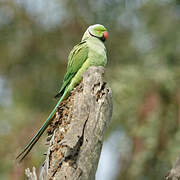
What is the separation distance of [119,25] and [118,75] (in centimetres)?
183

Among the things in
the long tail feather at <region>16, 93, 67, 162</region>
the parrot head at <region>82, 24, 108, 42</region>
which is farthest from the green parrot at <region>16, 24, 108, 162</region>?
the long tail feather at <region>16, 93, 67, 162</region>

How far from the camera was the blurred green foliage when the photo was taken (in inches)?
308

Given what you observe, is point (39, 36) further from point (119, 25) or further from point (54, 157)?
point (54, 157)

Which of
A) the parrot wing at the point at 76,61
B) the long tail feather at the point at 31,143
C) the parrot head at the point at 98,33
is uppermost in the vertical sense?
the parrot head at the point at 98,33

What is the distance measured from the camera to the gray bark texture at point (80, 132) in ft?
10.3

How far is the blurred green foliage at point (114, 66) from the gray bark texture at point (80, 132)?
420 centimetres

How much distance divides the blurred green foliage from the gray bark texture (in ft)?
13.8

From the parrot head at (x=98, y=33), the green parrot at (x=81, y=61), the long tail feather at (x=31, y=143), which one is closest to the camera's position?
the long tail feather at (x=31, y=143)

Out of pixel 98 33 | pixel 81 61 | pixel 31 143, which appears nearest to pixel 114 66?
pixel 98 33

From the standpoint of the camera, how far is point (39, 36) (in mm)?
10234

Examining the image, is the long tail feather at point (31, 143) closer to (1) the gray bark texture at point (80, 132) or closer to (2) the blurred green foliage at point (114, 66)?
(1) the gray bark texture at point (80, 132)

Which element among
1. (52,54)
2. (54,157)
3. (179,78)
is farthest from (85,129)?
(52,54)

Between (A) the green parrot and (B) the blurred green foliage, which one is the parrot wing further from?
(B) the blurred green foliage

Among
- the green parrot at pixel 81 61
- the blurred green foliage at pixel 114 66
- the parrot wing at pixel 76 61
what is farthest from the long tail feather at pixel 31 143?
the blurred green foliage at pixel 114 66
